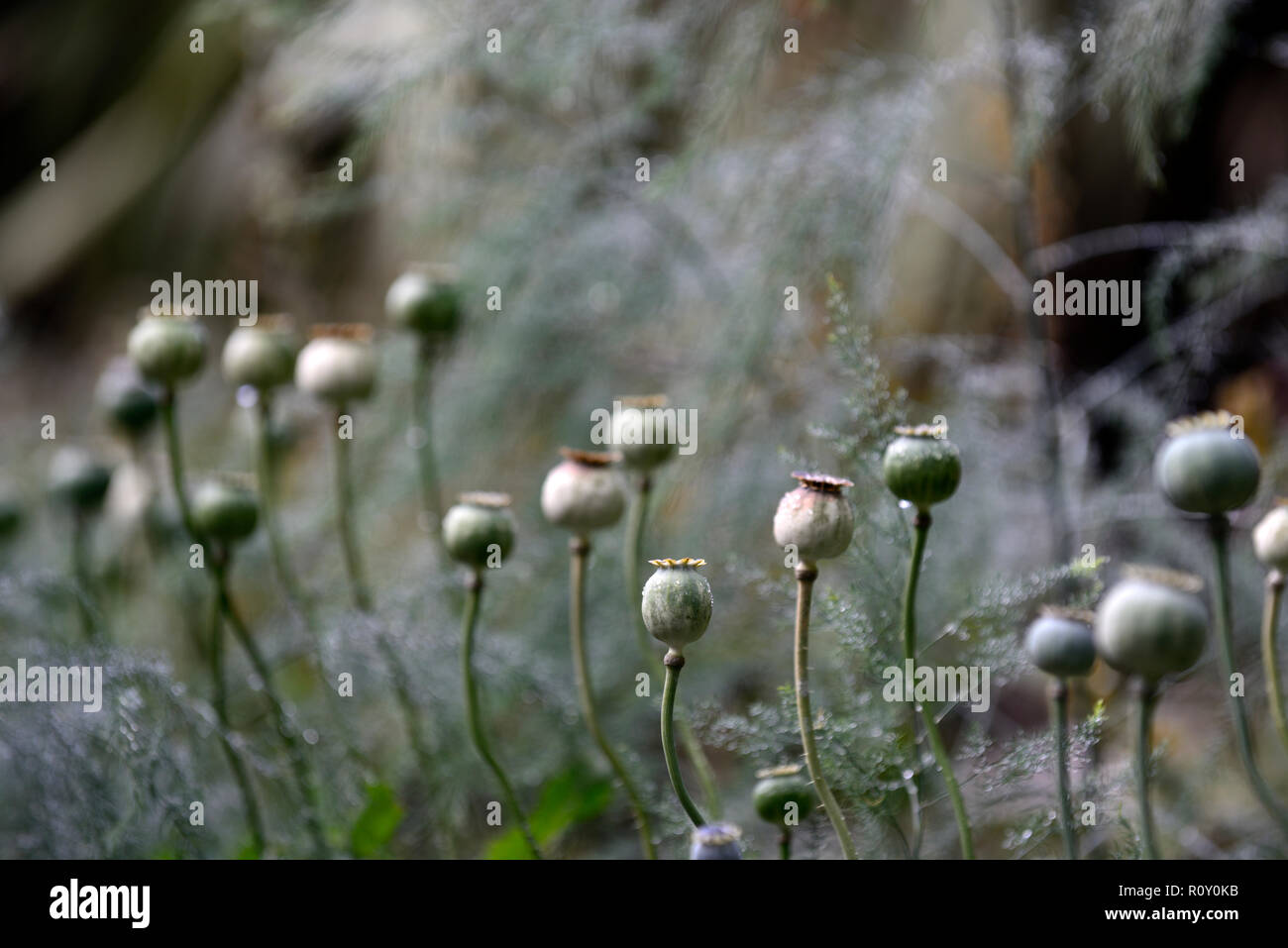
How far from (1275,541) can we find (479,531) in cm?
29

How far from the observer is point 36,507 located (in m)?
1.11

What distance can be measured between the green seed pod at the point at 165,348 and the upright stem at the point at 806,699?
→ 1.05 feet

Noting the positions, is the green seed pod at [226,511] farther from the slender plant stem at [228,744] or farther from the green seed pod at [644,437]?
the green seed pod at [644,437]

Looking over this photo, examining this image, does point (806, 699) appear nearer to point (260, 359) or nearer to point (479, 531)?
point (479, 531)

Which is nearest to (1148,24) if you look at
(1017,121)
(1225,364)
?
(1017,121)

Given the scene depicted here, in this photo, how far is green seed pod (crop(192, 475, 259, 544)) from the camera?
1.62 ft

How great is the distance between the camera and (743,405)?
673 millimetres

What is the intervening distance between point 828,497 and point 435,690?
1.24ft

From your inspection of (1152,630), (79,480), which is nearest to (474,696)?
(1152,630)

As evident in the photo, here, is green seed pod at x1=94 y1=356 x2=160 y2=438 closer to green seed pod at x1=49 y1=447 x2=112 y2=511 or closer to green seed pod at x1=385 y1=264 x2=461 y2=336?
green seed pod at x1=49 y1=447 x2=112 y2=511

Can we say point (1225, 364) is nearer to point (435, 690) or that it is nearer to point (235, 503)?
point (435, 690)

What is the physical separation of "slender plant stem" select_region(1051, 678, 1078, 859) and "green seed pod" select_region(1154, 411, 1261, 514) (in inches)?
2.9

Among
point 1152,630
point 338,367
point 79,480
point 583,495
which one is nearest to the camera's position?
point 1152,630
